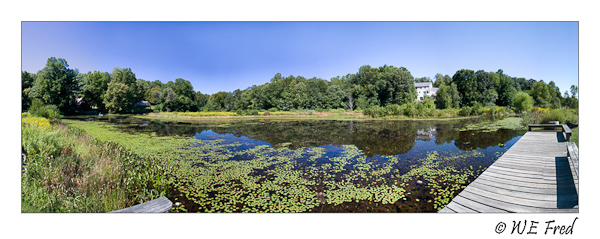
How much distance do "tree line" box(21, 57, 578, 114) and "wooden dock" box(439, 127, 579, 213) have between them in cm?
147

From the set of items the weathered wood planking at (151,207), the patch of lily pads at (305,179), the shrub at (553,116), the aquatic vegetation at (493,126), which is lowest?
the patch of lily pads at (305,179)

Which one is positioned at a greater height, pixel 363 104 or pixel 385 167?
pixel 363 104

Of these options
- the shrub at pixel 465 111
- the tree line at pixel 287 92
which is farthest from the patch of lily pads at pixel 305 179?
the shrub at pixel 465 111

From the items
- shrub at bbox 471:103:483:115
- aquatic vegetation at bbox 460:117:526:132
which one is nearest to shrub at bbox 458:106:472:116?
shrub at bbox 471:103:483:115

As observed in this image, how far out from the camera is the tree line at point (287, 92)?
7145 millimetres

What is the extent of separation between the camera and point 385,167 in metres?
4.89

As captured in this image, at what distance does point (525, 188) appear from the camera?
9.97ft

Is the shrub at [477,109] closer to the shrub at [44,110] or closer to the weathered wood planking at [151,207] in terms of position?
the weathered wood planking at [151,207]

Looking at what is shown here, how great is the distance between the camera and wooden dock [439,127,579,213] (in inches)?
103

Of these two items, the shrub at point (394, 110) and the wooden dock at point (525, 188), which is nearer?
the wooden dock at point (525, 188)

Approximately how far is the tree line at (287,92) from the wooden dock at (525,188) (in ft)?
4.81
